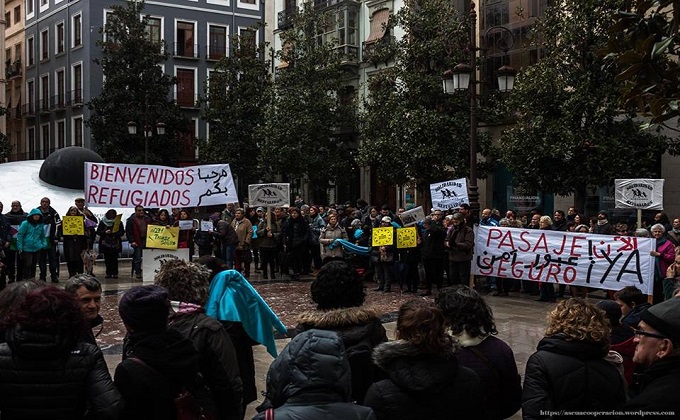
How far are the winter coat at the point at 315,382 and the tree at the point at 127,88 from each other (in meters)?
37.1

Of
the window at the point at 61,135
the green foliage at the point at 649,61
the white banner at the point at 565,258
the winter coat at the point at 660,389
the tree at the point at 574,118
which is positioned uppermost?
the window at the point at 61,135

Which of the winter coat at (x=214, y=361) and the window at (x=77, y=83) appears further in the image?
the window at (x=77, y=83)

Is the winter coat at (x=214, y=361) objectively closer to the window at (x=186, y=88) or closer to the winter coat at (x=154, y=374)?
the winter coat at (x=154, y=374)

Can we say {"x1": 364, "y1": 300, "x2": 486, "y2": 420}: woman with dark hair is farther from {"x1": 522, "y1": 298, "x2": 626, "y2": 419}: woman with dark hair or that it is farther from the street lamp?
the street lamp

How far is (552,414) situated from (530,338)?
656 centimetres

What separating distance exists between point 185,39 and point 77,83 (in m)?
7.72

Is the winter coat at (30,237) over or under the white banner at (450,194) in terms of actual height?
under

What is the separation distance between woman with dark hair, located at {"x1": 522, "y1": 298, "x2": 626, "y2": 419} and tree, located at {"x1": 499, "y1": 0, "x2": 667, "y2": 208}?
16635mm

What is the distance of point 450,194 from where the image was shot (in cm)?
1608

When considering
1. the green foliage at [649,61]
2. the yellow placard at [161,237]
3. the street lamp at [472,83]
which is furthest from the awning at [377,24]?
the green foliage at [649,61]

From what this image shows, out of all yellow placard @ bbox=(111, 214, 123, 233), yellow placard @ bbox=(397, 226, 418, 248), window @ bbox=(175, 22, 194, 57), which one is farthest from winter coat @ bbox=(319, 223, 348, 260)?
window @ bbox=(175, 22, 194, 57)

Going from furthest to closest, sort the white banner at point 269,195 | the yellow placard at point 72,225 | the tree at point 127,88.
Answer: the tree at point 127,88
the white banner at point 269,195
the yellow placard at point 72,225

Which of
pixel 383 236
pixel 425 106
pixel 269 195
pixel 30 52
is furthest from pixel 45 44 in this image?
pixel 383 236

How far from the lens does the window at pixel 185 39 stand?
48000 mm
